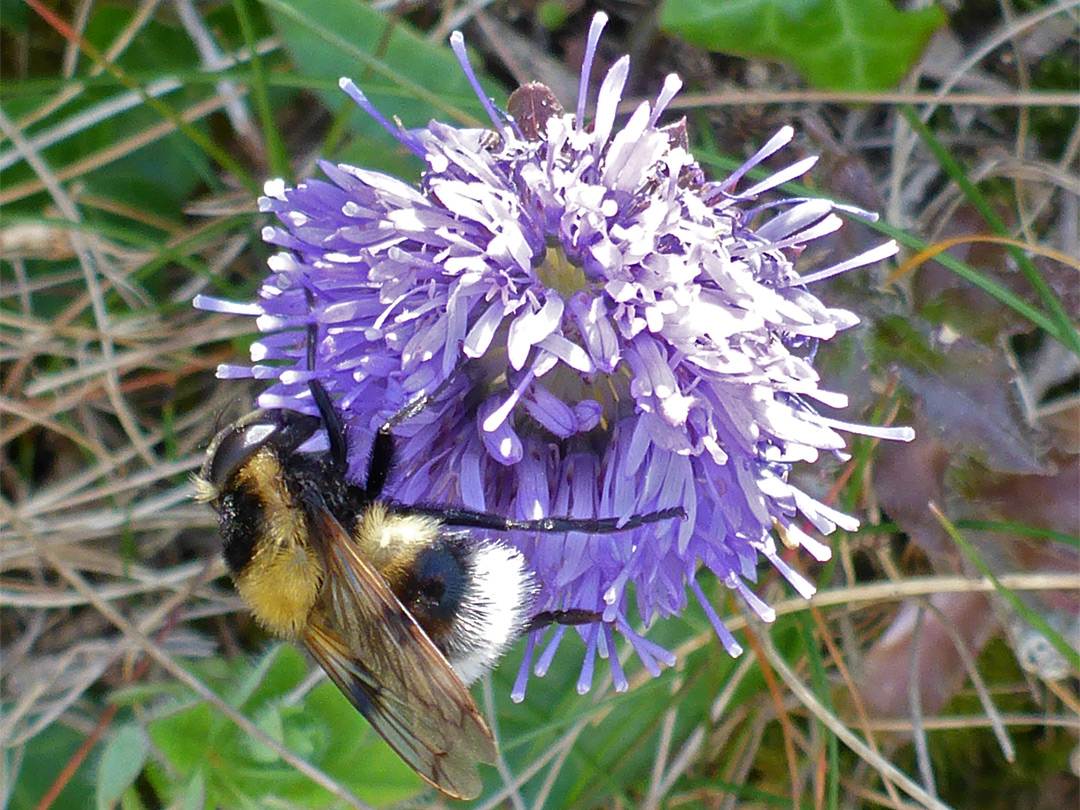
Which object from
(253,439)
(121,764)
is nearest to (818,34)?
(253,439)

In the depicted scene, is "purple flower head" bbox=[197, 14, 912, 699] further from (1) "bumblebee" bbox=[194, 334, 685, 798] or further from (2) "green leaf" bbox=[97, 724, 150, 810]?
(2) "green leaf" bbox=[97, 724, 150, 810]

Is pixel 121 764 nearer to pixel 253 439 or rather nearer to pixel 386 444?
pixel 253 439

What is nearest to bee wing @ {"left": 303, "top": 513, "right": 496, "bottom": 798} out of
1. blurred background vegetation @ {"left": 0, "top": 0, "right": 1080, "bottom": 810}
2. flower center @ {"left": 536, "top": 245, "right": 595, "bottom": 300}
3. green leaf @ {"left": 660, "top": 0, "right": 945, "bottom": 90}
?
flower center @ {"left": 536, "top": 245, "right": 595, "bottom": 300}

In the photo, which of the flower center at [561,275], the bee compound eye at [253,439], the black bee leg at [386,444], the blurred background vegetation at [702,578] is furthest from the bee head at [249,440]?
the blurred background vegetation at [702,578]

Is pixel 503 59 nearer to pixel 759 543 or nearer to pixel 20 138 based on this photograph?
pixel 20 138

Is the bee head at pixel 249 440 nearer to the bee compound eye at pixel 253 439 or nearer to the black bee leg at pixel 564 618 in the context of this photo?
the bee compound eye at pixel 253 439

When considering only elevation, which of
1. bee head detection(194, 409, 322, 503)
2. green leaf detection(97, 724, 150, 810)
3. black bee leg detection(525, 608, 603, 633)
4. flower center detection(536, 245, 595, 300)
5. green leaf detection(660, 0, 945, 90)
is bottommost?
black bee leg detection(525, 608, 603, 633)
